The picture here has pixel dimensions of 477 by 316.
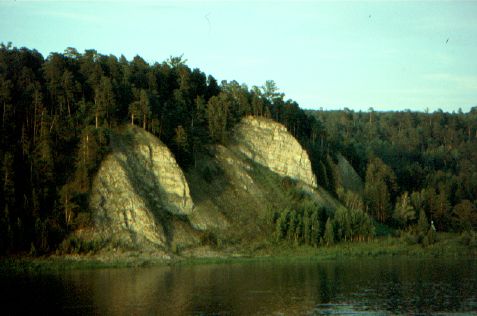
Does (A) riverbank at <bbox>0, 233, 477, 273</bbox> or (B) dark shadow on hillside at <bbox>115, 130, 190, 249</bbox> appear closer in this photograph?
(A) riverbank at <bbox>0, 233, 477, 273</bbox>

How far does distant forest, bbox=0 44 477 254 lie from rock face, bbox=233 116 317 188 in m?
2.84

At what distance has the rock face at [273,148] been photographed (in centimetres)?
10044

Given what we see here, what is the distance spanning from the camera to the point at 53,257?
6569 centimetres

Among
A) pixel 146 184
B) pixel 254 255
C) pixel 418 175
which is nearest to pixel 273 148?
pixel 146 184

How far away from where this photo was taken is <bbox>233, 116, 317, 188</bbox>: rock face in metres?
100

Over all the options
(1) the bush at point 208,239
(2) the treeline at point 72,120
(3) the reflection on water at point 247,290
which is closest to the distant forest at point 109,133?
(2) the treeline at point 72,120

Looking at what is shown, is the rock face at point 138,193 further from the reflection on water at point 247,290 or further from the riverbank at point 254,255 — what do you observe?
the reflection on water at point 247,290


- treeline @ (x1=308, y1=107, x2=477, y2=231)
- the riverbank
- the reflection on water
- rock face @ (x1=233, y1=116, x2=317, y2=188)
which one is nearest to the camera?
the reflection on water

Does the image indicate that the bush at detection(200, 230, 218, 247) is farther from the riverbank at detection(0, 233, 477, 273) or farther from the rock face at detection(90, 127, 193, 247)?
the rock face at detection(90, 127, 193, 247)

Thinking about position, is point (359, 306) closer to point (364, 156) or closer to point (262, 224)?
point (262, 224)

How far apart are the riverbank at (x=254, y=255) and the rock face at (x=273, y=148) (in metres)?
18.4

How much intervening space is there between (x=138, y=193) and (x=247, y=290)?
104ft

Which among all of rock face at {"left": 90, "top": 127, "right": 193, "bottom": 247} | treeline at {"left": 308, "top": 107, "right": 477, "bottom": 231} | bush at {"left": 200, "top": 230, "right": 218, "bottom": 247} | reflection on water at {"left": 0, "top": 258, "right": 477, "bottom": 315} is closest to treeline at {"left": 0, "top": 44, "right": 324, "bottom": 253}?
rock face at {"left": 90, "top": 127, "right": 193, "bottom": 247}

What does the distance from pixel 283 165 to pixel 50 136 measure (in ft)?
128
